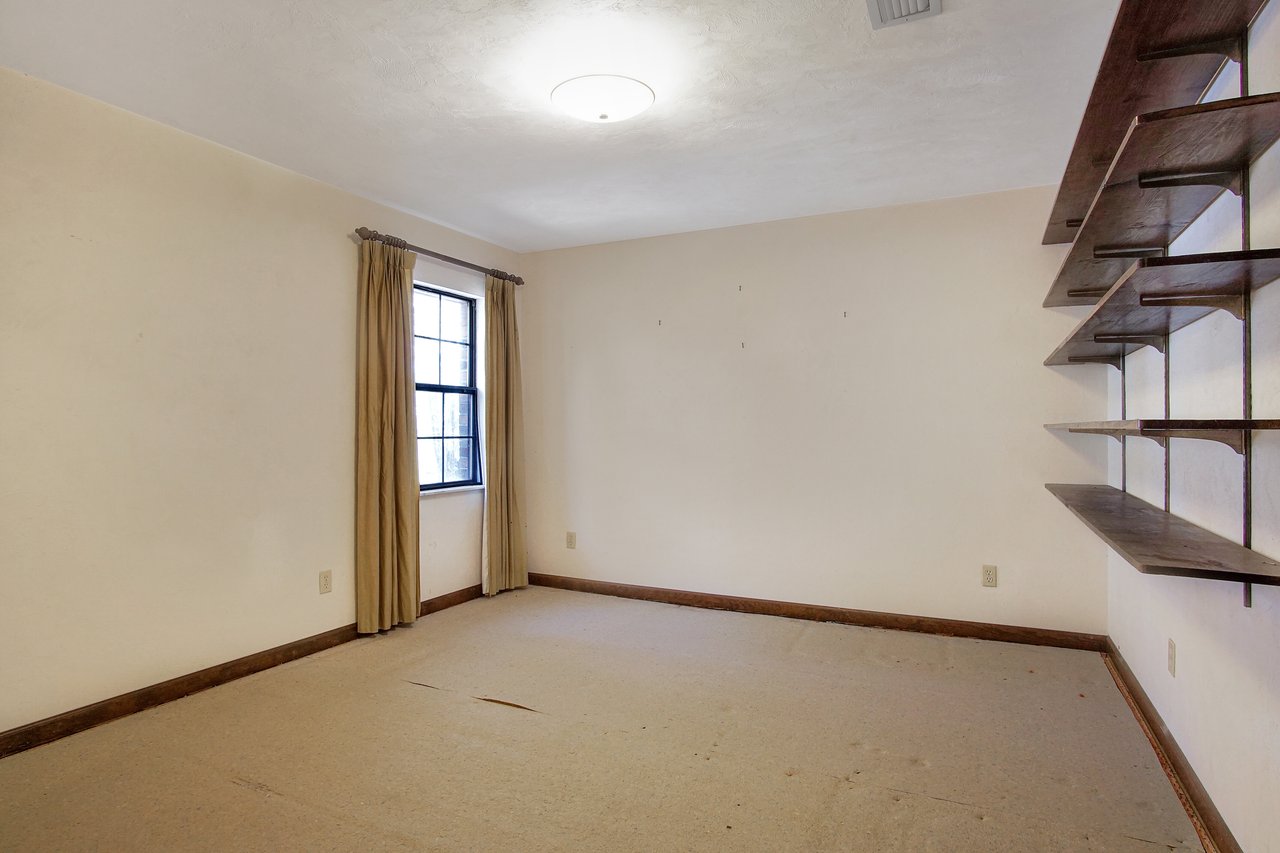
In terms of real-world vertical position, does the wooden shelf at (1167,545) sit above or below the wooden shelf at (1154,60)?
below

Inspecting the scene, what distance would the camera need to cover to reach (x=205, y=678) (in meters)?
2.96

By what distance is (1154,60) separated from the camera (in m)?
1.70

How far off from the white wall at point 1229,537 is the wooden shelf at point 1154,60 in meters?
0.07

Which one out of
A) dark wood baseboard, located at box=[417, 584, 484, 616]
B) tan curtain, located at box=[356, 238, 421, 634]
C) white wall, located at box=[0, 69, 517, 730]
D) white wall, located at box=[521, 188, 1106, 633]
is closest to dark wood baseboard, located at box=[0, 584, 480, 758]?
white wall, located at box=[0, 69, 517, 730]

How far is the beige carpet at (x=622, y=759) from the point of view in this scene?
77.3 inches

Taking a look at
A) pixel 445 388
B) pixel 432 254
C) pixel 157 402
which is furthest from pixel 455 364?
pixel 157 402

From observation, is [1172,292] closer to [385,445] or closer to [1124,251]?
[1124,251]

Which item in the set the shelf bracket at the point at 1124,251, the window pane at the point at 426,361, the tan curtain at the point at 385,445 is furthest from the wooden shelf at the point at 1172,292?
the window pane at the point at 426,361

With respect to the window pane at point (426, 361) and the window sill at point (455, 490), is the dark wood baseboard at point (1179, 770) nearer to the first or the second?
the window sill at point (455, 490)

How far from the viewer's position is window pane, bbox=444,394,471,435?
4445 millimetres

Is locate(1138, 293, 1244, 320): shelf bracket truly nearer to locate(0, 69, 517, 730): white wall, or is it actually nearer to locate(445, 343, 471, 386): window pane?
locate(0, 69, 517, 730): white wall

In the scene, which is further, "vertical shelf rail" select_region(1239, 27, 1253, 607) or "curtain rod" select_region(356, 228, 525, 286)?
"curtain rod" select_region(356, 228, 525, 286)

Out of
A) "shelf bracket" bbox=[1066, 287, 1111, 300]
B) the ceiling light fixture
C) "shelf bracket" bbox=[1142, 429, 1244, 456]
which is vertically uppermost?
the ceiling light fixture

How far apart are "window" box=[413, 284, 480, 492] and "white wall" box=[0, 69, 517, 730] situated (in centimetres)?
64
